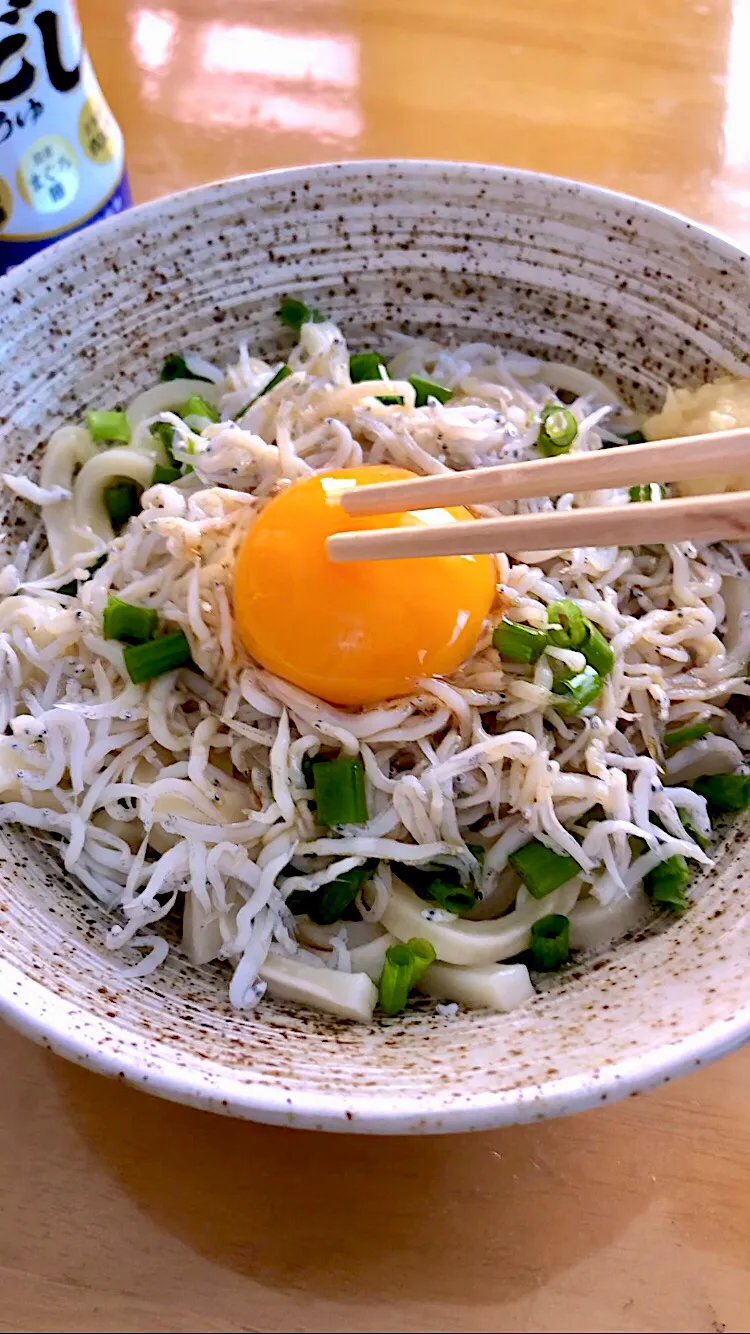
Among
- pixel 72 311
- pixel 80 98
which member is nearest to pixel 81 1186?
pixel 72 311

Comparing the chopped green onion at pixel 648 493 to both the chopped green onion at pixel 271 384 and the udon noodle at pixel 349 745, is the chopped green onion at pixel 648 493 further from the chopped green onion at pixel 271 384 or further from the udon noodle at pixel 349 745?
the chopped green onion at pixel 271 384

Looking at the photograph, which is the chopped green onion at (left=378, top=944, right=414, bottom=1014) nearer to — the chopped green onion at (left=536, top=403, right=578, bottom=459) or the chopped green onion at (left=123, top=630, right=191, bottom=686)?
the chopped green onion at (left=123, top=630, right=191, bottom=686)

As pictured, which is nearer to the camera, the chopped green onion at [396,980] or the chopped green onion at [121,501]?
the chopped green onion at [396,980]

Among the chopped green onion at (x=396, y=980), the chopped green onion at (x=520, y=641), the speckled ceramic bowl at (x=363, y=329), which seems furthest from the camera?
the chopped green onion at (x=520, y=641)

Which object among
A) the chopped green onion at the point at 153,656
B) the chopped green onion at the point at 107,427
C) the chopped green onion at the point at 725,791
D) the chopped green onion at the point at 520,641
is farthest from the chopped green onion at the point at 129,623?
the chopped green onion at the point at 725,791

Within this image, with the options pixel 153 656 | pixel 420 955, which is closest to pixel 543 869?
pixel 420 955
